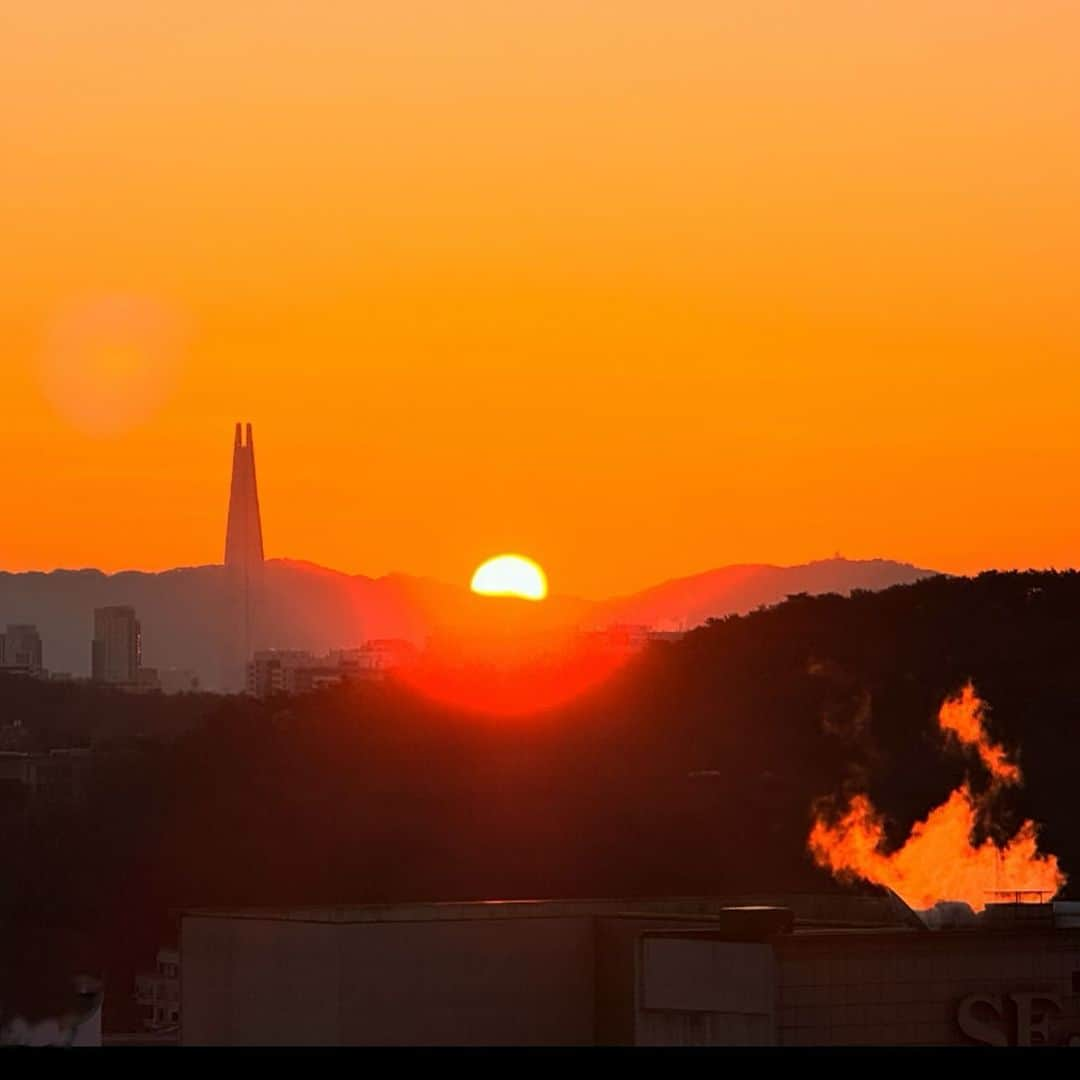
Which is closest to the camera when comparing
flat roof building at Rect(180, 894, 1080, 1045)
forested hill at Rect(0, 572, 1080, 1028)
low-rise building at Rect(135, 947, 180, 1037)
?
flat roof building at Rect(180, 894, 1080, 1045)

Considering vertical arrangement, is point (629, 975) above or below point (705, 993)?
above

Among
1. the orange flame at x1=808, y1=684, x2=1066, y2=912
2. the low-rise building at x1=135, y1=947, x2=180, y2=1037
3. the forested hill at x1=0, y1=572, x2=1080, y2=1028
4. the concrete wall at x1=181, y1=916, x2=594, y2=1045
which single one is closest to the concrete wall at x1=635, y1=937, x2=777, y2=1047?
the concrete wall at x1=181, y1=916, x2=594, y2=1045

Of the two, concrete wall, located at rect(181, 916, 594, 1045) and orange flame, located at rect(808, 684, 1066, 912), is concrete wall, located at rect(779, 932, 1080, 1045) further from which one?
concrete wall, located at rect(181, 916, 594, 1045)

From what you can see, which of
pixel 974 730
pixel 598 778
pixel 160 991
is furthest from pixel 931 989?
pixel 974 730

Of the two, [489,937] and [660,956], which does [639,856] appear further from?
[660,956]

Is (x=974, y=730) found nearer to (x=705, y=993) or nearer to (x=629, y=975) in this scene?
(x=629, y=975)

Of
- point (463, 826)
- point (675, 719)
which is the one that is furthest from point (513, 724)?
point (463, 826)

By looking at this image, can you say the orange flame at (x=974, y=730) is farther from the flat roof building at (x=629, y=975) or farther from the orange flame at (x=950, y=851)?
the flat roof building at (x=629, y=975)
